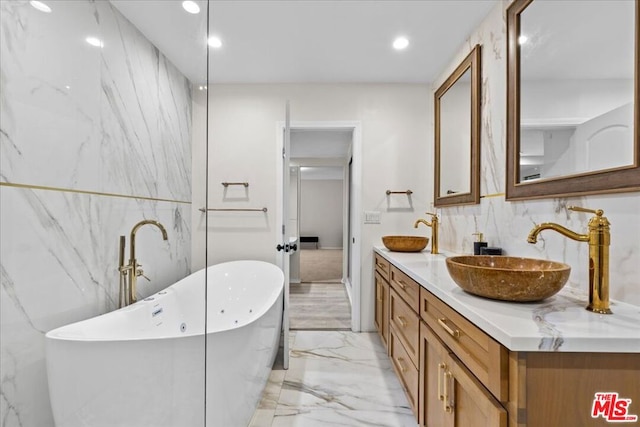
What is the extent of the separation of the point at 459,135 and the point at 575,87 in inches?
42.5

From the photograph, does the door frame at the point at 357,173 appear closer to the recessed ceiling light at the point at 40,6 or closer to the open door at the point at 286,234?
the open door at the point at 286,234

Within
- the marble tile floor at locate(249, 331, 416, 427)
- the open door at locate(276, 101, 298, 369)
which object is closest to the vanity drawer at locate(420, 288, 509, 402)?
the marble tile floor at locate(249, 331, 416, 427)

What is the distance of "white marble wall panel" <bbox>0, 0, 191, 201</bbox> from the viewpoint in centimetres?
93

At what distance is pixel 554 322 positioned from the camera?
31.9 inches

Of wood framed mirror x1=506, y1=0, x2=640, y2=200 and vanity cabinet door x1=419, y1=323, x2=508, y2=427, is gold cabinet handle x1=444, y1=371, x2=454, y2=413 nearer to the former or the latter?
vanity cabinet door x1=419, y1=323, x2=508, y2=427

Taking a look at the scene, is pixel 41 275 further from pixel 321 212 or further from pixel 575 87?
pixel 321 212

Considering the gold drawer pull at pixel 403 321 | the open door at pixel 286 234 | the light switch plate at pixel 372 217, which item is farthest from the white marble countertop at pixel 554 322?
the light switch plate at pixel 372 217

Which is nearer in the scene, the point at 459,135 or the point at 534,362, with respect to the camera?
the point at 534,362

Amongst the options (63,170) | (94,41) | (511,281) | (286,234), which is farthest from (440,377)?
(94,41)

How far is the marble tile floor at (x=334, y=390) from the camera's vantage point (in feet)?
5.44

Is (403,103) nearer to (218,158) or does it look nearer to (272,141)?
(272,141)

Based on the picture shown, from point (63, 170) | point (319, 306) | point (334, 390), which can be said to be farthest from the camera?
point (319, 306)

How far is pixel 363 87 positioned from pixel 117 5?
2.07 m

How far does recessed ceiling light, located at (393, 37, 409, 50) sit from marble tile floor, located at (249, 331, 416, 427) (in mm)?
2538
